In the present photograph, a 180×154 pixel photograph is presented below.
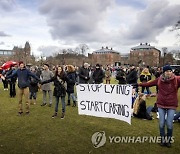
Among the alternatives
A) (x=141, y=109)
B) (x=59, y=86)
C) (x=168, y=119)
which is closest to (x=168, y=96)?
(x=168, y=119)

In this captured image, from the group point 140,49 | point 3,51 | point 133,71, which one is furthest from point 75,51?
point 133,71

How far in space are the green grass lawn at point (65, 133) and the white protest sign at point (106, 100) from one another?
0.75 meters

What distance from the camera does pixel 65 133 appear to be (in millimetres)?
8016

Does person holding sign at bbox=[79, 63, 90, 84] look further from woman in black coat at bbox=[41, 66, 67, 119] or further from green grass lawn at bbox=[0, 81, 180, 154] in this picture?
woman in black coat at bbox=[41, 66, 67, 119]

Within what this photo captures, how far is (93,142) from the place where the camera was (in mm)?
7195

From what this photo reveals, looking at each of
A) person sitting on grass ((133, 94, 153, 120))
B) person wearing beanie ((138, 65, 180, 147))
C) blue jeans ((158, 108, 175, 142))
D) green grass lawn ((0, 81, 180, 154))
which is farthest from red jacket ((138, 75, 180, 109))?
person sitting on grass ((133, 94, 153, 120))

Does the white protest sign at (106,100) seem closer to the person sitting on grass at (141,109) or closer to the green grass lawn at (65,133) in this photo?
the green grass lawn at (65,133)

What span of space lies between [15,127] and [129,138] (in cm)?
388

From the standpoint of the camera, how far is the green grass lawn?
673 centimetres

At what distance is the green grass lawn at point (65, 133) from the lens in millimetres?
6727

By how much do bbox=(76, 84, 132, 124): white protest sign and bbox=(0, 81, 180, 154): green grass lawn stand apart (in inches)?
29.3

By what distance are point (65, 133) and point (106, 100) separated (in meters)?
1.66

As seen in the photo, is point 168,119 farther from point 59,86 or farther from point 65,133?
point 59,86

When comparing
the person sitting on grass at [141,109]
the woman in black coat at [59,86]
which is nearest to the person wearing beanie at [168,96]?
the person sitting on grass at [141,109]
